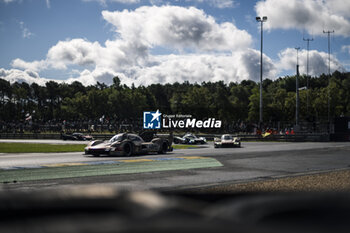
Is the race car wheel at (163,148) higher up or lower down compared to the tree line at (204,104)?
lower down

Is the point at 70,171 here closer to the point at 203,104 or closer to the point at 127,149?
the point at 127,149

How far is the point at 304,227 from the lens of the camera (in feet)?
3.78

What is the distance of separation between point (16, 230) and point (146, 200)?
38 centimetres

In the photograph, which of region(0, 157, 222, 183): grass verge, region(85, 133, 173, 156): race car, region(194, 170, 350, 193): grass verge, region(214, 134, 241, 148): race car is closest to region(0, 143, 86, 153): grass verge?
region(85, 133, 173, 156): race car

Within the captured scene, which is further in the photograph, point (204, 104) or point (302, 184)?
point (204, 104)

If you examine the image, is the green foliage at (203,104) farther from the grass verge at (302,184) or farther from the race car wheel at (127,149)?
the grass verge at (302,184)

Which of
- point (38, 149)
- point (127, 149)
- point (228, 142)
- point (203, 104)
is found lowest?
point (38, 149)

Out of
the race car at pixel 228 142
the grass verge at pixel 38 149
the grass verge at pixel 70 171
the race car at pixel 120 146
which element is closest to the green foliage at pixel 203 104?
the race car at pixel 228 142

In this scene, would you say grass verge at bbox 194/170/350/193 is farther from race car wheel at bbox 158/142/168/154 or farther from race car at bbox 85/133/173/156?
race car wheel at bbox 158/142/168/154

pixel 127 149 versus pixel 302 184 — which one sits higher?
pixel 127 149

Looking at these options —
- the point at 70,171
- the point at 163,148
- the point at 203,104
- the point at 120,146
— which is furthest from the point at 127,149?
the point at 203,104

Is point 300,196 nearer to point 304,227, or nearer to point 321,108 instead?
point 304,227

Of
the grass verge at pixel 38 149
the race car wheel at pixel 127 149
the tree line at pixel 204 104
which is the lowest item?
the grass verge at pixel 38 149

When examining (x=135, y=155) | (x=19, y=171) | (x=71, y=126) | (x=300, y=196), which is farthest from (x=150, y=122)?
(x=300, y=196)
